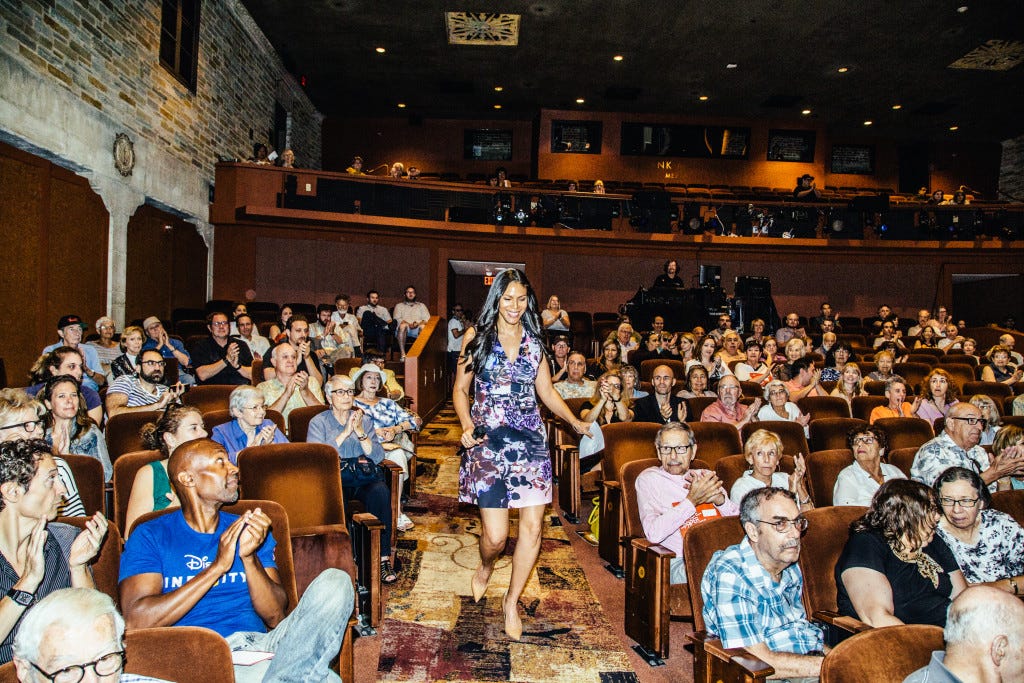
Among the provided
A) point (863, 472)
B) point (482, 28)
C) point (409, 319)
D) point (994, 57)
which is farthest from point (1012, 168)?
point (863, 472)

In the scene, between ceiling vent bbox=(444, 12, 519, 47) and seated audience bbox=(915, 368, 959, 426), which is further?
ceiling vent bbox=(444, 12, 519, 47)

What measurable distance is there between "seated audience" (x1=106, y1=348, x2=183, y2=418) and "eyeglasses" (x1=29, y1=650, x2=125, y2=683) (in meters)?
3.03

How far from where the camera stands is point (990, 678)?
1603 millimetres

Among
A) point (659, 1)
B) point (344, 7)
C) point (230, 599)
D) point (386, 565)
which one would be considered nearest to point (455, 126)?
point (344, 7)

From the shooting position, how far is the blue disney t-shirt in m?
1.96

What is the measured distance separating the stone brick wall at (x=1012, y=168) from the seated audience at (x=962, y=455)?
15.0m

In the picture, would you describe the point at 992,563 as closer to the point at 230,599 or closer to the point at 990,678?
the point at 990,678

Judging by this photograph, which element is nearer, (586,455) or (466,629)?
(466,629)

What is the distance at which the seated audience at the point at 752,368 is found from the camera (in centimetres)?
628

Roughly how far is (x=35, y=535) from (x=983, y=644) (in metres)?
2.43

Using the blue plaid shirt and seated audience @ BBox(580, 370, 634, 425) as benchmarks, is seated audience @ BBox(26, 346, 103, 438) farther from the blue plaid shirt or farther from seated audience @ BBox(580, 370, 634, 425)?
the blue plaid shirt

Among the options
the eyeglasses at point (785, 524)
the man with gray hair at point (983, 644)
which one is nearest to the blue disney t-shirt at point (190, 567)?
the eyeglasses at point (785, 524)

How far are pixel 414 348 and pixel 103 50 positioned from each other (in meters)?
4.26

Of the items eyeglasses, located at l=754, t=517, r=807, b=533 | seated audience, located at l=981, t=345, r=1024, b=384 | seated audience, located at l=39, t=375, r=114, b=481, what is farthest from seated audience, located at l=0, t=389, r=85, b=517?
seated audience, located at l=981, t=345, r=1024, b=384
